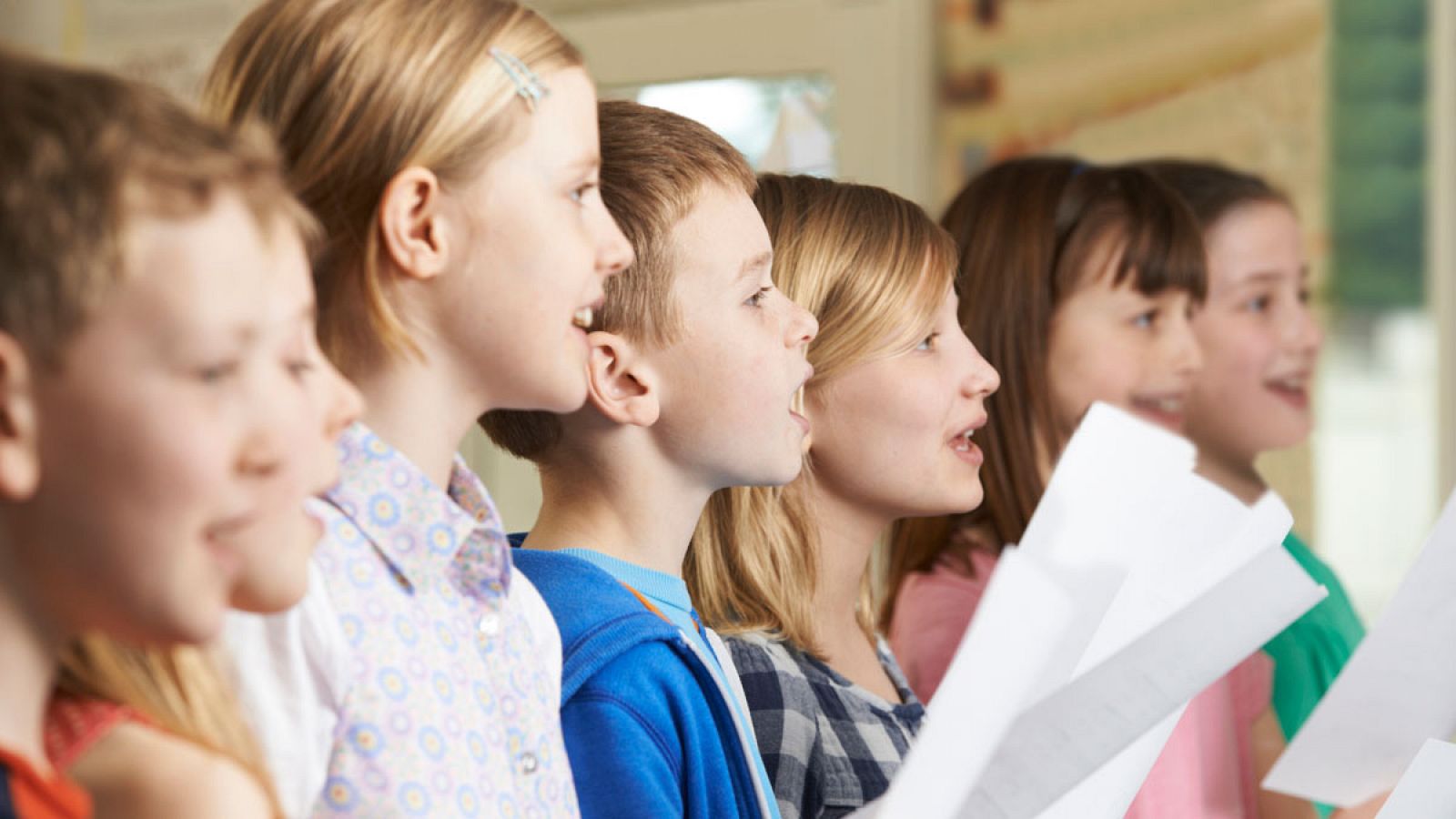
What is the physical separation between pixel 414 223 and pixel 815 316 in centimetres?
48

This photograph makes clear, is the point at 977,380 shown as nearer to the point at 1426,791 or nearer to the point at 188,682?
the point at 1426,791

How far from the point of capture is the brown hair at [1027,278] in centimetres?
139

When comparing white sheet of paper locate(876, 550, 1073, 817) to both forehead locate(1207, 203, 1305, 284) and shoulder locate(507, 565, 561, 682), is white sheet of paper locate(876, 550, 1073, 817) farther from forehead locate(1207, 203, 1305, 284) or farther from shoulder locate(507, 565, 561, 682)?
forehead locate(1207, 203, 1305, 284)

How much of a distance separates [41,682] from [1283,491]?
222 cm

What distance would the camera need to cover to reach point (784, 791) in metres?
0.94

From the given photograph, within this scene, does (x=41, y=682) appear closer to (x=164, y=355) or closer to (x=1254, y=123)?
(x=164, y=355)

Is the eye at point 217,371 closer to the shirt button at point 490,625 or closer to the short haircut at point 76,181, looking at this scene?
the short haircut at point 76,181

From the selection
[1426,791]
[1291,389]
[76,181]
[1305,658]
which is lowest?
[1305,658]

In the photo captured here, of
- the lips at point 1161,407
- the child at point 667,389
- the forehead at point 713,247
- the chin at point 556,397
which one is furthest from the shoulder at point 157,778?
the lips at point 1161,407

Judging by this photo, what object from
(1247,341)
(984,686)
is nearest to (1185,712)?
(1247,341)

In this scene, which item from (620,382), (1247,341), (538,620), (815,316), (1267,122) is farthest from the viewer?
(1267,122)

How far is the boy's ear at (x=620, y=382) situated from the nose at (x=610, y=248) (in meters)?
0.17

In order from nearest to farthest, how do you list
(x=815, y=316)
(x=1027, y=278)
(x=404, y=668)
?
(x=404, y=668) → (x=815, y=316) → (x=1027, y=278)

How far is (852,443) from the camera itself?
1.10 meters
